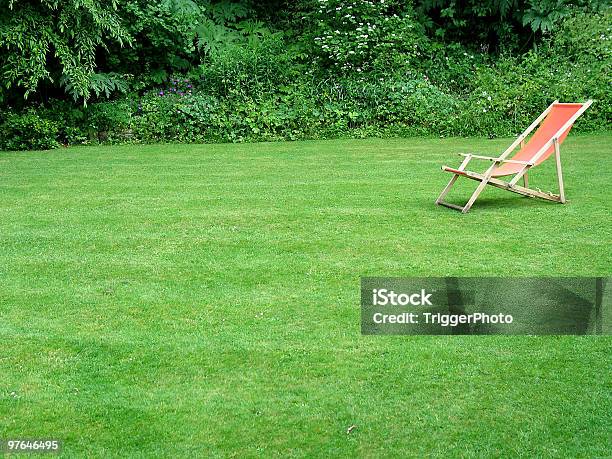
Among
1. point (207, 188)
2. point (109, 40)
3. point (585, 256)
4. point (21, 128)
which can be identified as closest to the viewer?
point (585, 256)

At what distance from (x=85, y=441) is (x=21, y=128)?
973cm

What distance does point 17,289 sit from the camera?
5543 millimetres

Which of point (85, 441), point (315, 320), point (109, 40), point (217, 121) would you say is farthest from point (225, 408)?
point (109, 40)

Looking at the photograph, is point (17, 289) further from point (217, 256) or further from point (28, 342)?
point (217, 256)

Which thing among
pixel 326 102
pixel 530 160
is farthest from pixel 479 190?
pixel 326 102

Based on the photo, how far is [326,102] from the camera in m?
13.6

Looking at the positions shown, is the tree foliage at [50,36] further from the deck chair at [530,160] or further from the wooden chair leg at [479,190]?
the wooden chair leg at [479,190]

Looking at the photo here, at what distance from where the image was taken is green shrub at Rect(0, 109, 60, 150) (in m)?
12.4

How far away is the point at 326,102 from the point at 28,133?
458 cm

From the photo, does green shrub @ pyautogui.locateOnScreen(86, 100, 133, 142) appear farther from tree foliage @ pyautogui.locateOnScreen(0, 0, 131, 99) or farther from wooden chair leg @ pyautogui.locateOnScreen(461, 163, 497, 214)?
wooden chair leg @ pyautogui.locateOnScreen(461, 163, 497, 214)

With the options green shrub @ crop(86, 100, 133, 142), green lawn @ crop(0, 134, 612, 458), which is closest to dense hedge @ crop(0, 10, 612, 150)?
green shrub @ crop(86, 100, 133, 142)

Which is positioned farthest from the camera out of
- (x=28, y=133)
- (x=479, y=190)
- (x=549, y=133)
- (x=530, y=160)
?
(x=28, y=133)

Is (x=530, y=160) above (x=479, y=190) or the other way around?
above

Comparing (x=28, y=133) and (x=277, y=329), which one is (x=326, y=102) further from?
(x=277, y=329)
